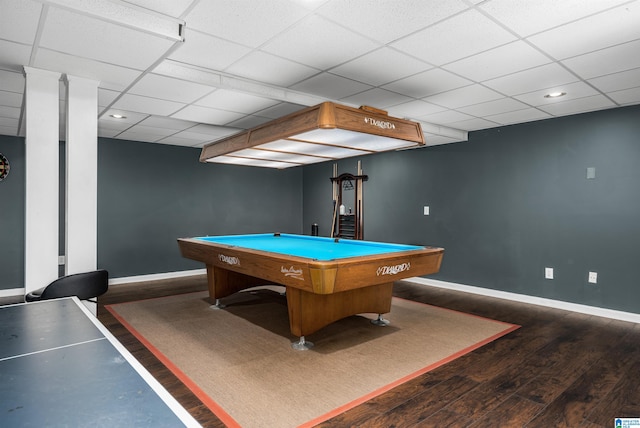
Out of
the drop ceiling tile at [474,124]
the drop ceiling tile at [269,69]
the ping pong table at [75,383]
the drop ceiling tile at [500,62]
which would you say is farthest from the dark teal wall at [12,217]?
the drop ceiling tile at [474,124]

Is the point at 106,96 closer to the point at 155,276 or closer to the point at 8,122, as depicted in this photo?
the point at 8,122

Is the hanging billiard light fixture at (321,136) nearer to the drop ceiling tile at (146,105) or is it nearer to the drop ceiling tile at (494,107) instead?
the drop ceiling tile at (146,105)

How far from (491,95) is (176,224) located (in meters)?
5.62

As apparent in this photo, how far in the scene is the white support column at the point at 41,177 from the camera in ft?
10.00

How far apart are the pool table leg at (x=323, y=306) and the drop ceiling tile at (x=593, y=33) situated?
2658 millimetres

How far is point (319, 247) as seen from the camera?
14.6 ft

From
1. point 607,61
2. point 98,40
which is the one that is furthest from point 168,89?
point 607,61

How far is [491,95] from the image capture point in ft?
13.1

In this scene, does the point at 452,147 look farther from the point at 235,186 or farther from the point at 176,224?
the point at 176,224

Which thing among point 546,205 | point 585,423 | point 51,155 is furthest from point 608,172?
point 51,155

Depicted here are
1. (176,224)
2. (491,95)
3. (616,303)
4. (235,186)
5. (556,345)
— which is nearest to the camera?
(556,345)

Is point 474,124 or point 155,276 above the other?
point 474,124

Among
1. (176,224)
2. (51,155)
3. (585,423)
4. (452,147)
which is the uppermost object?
(452,147)

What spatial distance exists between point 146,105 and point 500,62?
3654mm
